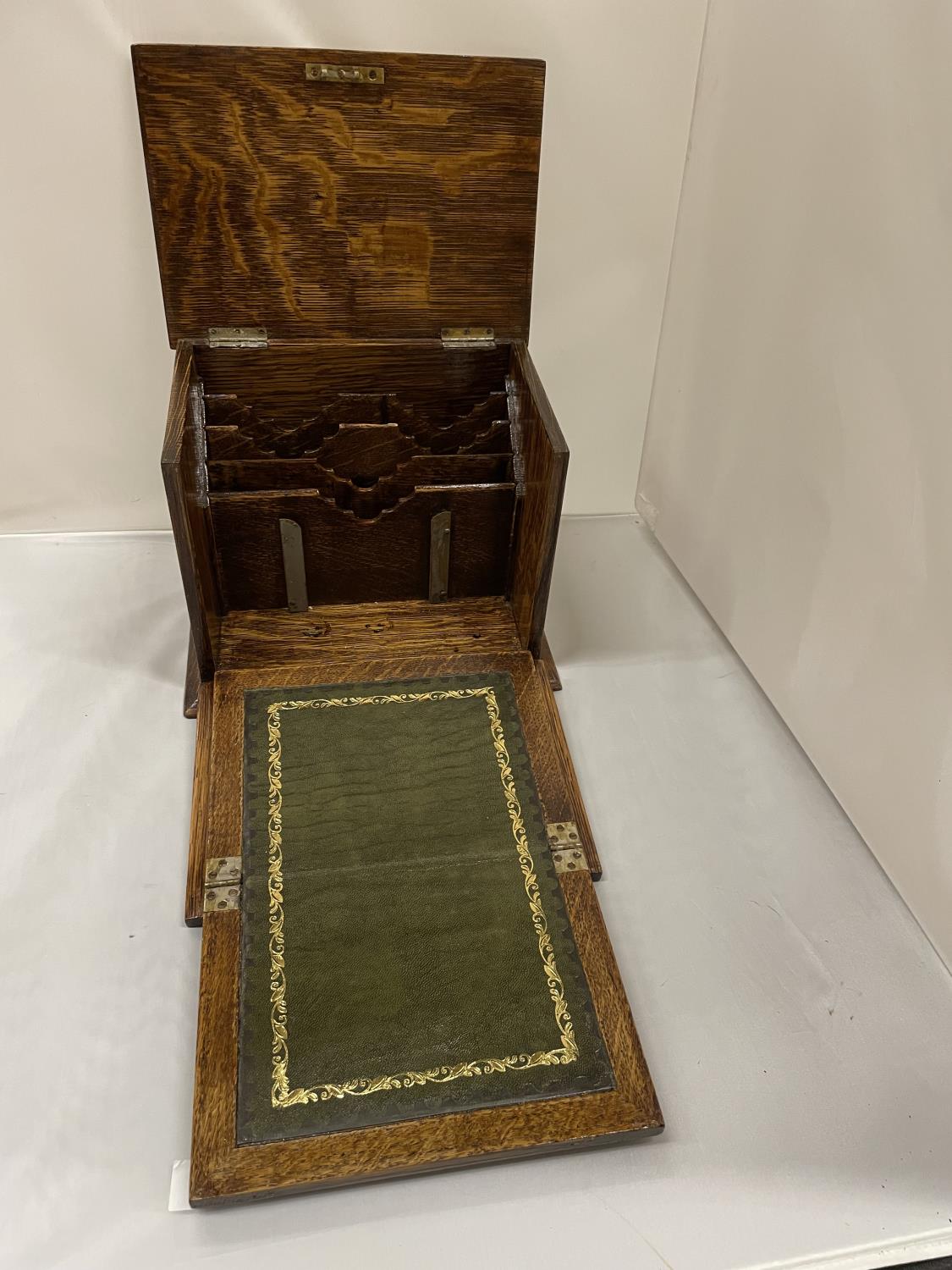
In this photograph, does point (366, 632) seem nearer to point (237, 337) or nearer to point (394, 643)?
point (394, 643)

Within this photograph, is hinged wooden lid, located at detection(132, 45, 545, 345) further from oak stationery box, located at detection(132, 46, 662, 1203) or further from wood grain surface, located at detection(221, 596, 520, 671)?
wood grain surface, located at detection(221, 596, 520, 671)

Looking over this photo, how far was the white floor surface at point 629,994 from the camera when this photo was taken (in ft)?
3.46

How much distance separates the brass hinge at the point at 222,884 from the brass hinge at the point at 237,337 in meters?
0.86

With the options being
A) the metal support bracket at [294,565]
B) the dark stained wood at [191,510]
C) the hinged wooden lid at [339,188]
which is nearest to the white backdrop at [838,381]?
the hinged wooden lid at [339,188]

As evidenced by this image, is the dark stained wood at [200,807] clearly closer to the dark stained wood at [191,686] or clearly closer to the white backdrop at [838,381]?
the dark stained wood at [191,686]

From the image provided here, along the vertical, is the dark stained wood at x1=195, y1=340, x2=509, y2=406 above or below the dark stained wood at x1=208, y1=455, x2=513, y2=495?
above

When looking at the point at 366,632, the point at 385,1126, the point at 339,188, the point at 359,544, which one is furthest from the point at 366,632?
the point at 385,1126

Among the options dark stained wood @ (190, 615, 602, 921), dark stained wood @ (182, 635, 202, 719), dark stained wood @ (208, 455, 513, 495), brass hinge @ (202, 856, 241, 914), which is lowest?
brass hinge @ (202, 856, 241, 914)

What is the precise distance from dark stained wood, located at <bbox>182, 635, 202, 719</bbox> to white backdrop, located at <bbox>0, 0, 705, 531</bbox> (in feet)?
1.51

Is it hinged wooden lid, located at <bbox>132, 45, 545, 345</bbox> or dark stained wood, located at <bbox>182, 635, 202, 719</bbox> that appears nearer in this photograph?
hinged wooden lid, located at <bbox>132, 45, 545, 345</bbox>

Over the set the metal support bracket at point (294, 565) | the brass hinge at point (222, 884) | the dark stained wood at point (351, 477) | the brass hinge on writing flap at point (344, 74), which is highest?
the brass hinge on writing flap at point (344, 74)

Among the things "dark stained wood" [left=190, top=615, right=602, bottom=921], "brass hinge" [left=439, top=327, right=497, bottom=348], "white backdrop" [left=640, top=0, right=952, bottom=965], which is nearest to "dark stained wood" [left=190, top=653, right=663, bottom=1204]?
"dark stained wood" [left=190, top=615, right=602, bottom=921]

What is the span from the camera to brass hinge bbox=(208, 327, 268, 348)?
1.65 metres

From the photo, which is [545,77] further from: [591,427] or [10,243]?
[10,243]
